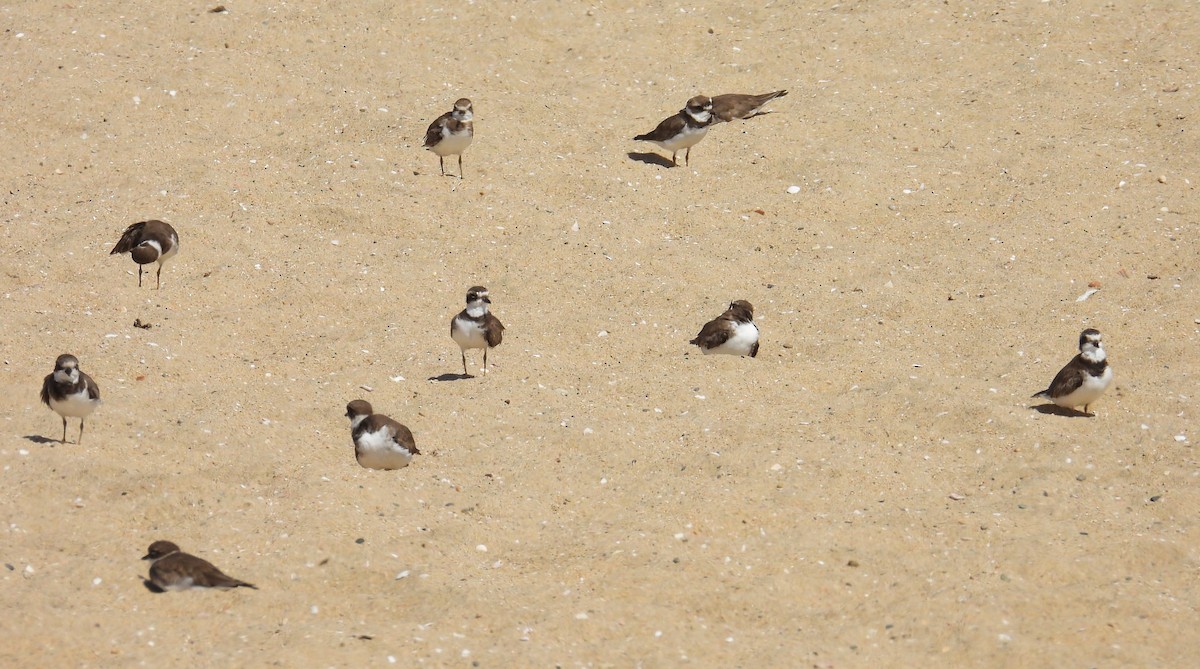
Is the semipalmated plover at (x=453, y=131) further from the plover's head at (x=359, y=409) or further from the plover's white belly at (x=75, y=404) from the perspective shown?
the plover's white belly at (x=75, y=404)

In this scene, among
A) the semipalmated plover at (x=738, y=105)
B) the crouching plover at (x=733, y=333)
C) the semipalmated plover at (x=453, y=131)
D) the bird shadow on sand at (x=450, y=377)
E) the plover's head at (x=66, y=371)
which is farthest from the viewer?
the semipalmated plover at (x=738, y=105)

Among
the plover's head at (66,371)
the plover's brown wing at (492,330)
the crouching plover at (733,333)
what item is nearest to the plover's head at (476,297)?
the plover's brown wing at (492,330)

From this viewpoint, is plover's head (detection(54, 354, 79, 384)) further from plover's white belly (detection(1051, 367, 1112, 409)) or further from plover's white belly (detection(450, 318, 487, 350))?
plover's white belly (detection(1051, 367, 1112, 409))

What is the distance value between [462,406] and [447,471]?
3.50 ft

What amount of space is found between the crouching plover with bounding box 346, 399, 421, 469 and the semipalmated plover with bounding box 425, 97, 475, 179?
5561mm

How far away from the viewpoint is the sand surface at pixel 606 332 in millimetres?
8414

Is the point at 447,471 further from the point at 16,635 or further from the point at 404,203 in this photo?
the point at 404,203

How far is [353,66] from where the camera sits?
17047 millimetres

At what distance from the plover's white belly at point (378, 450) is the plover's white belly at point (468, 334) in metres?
1.75

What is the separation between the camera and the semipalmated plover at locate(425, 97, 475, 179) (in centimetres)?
1478

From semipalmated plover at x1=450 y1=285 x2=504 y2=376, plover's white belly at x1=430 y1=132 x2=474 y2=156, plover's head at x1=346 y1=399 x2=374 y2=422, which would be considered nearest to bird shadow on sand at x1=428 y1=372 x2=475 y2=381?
semipalmated plover at x1=450 y1=285 x2=504 y2=376

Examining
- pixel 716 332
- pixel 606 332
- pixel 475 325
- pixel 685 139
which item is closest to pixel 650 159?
pixel 685 139

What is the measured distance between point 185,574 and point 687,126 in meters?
8.86

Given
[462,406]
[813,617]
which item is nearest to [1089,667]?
[813,617]
